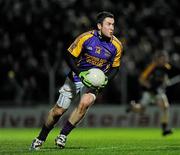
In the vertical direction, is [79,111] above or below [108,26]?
below

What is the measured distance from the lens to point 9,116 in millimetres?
29219

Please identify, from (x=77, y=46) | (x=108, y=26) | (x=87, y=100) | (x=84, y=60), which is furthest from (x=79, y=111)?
(x=108, y=26)

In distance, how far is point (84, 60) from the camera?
11.6 metres

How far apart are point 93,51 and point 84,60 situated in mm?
253

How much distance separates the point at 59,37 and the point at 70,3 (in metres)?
2.04

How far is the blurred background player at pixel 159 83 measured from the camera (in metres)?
22.6

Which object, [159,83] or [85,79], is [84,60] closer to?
[85,79]

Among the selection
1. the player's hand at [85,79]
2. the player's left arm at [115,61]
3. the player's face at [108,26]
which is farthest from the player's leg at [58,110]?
the player's face at [108,26]

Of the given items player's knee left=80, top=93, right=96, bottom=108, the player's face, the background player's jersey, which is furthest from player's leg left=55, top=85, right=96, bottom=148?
the background player's jersey

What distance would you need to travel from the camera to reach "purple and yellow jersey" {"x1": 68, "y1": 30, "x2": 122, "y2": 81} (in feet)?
37.5

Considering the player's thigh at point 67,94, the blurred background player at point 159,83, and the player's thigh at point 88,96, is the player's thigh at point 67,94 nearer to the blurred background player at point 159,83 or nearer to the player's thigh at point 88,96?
the player's thigh at point 88,96

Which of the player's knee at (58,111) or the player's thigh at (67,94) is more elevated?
the player's thigh at (67,94)

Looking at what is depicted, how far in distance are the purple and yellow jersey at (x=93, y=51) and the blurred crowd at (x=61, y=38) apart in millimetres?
15895

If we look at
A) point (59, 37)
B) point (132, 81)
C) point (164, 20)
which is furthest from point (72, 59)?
point (164, 20)
